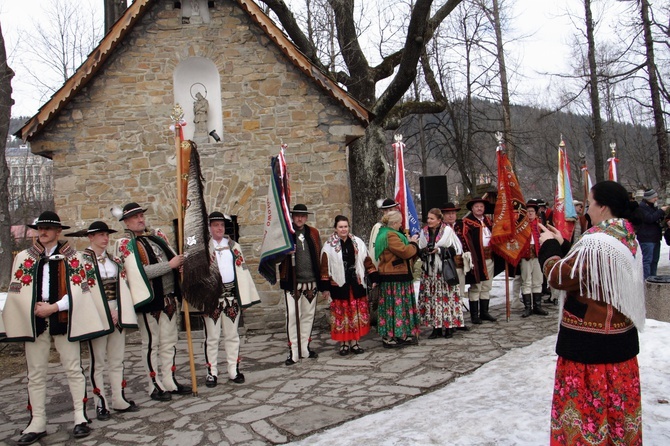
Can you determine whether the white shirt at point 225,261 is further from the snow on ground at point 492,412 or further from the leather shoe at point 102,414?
the snow on ground at point 492,412

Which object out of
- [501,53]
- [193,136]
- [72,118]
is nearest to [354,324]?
[193,136]

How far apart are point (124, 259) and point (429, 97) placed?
1906cm

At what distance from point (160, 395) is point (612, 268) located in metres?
4.89

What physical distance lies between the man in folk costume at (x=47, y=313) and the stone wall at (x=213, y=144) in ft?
13.5

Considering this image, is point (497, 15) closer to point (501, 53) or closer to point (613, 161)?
point (501, 53)

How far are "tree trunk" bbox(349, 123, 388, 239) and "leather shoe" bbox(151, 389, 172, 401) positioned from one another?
22.0 ft

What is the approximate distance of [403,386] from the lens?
19.9 feet

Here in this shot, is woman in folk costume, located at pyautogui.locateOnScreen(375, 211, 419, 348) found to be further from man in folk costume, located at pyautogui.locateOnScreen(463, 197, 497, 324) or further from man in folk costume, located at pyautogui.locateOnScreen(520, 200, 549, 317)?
man in folk costume, located at pyautogui.locateOnScreen(520, 200, 549, 317)

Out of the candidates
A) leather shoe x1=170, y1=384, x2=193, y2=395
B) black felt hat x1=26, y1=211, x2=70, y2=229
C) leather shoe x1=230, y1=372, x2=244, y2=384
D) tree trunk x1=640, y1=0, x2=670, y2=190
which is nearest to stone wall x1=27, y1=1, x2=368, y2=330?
leather shoe x1=230, y1=372, x2=244, y2=384

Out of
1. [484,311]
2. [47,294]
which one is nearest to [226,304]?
[47,294]

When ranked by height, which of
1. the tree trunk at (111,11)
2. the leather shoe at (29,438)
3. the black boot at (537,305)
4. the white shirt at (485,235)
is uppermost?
the tree trunk at (111,11)

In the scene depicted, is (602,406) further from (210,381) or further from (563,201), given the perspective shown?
(563,201)

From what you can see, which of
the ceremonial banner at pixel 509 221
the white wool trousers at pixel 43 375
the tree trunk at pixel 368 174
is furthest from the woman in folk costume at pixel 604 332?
the tree trunk at pixel 368 174

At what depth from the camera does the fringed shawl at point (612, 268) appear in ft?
11.4
